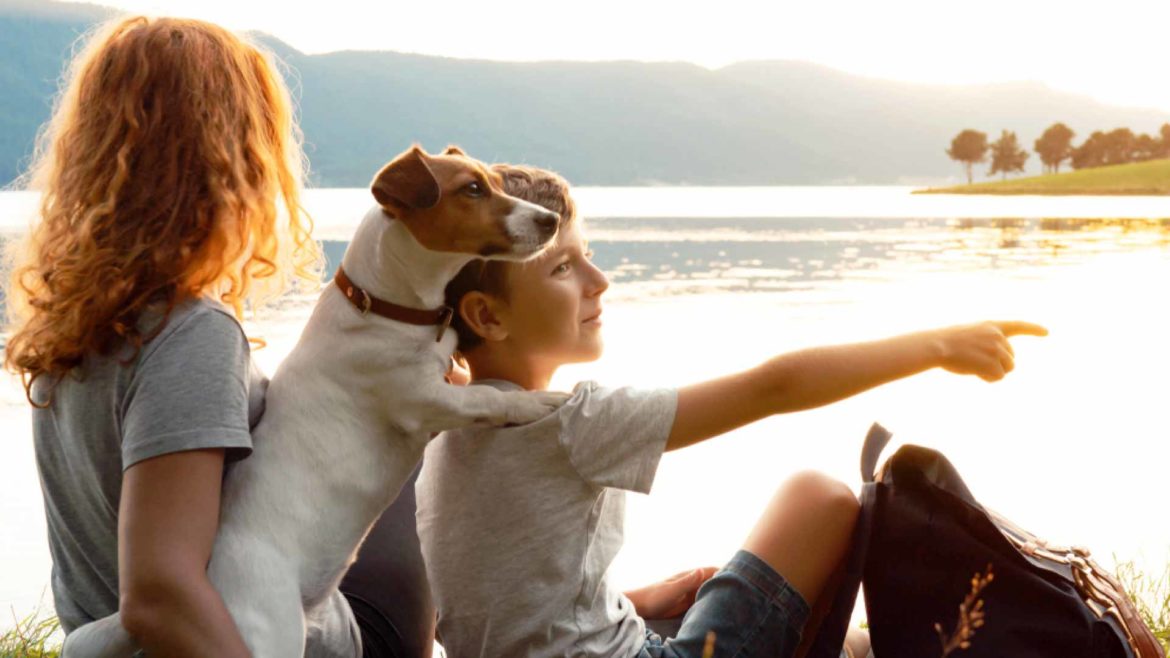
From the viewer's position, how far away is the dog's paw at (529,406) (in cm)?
215

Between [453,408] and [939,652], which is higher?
[453,408]

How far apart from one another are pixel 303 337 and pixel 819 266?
41.2 ft

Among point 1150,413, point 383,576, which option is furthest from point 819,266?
point 383,576

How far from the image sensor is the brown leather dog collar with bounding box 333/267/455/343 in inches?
89.4

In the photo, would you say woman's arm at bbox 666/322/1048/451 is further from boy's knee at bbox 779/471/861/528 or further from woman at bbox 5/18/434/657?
woman at bbox 5/18/434/657

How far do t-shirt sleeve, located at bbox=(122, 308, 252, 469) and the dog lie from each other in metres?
0.15

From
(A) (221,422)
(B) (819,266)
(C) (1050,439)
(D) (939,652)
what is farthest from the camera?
(B) (819,266)

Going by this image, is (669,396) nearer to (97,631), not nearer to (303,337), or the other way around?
(303,337)

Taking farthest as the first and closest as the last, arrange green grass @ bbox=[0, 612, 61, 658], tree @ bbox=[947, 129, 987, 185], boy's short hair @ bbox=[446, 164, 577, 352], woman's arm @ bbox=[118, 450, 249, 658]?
tree @ bbox=[947, 129, 987, 185] < green grass @ bbox=[0, 612, 61, 658] < boy's short hair @ bbox=[446, 164, 577, 352] < woman's arm @ bbox=[118, 450, 249, 658]

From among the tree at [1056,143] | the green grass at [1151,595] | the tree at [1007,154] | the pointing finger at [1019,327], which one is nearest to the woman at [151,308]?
the pointing finger at [1019,327]

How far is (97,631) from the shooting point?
6.36 ft

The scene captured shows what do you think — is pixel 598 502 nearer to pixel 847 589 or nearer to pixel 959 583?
pixel 847 589

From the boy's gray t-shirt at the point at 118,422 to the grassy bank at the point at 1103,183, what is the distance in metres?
43.0

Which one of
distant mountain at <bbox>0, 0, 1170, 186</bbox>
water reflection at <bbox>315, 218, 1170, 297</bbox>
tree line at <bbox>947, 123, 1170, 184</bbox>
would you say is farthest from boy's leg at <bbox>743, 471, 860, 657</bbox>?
distant mountain at <bbox>0, 0, 1170, 186</bbox>
